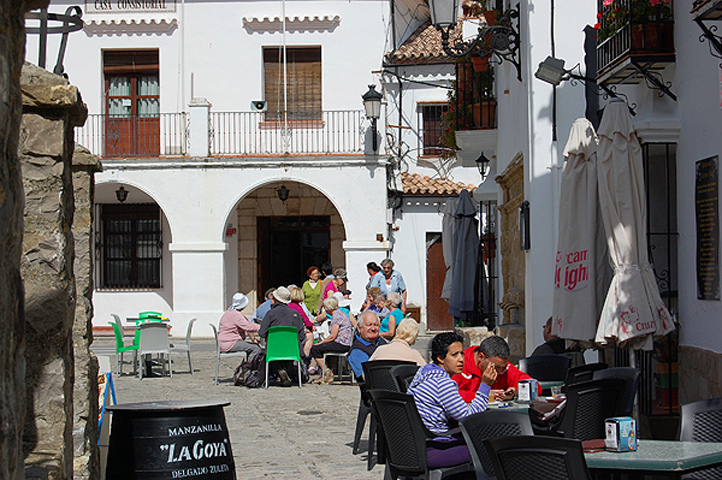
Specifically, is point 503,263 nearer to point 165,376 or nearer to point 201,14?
point 165,376

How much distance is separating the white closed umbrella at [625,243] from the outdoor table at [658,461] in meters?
1.78

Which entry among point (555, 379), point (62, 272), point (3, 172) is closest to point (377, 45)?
point (555, 379)

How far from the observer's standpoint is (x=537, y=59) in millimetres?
9547

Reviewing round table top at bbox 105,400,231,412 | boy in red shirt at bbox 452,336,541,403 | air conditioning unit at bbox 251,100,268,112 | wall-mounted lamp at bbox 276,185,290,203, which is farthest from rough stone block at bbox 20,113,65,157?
wall-mounted lamp at bbox 276,185,290,203

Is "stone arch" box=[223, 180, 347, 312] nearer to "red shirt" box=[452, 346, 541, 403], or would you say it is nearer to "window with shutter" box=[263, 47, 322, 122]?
"window with shutter" box=[263, 47, 322, 122]

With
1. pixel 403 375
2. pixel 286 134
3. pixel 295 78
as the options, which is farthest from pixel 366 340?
pixel 295 78

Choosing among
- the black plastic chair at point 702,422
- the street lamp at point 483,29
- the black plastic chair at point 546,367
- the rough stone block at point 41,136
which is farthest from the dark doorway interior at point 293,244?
the rough stone block at point 41,136

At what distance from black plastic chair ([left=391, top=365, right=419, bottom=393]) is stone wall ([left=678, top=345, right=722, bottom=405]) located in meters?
2.11

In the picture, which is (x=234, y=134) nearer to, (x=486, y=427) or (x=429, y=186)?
(x=429, y=186)

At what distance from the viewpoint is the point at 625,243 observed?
6219 millimetres

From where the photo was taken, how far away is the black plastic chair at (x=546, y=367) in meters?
7.50

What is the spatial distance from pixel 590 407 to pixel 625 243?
1470 mm

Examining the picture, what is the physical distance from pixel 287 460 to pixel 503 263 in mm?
6877

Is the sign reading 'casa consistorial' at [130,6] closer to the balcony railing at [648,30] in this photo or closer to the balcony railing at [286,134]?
the balcony railing at [286,134]
